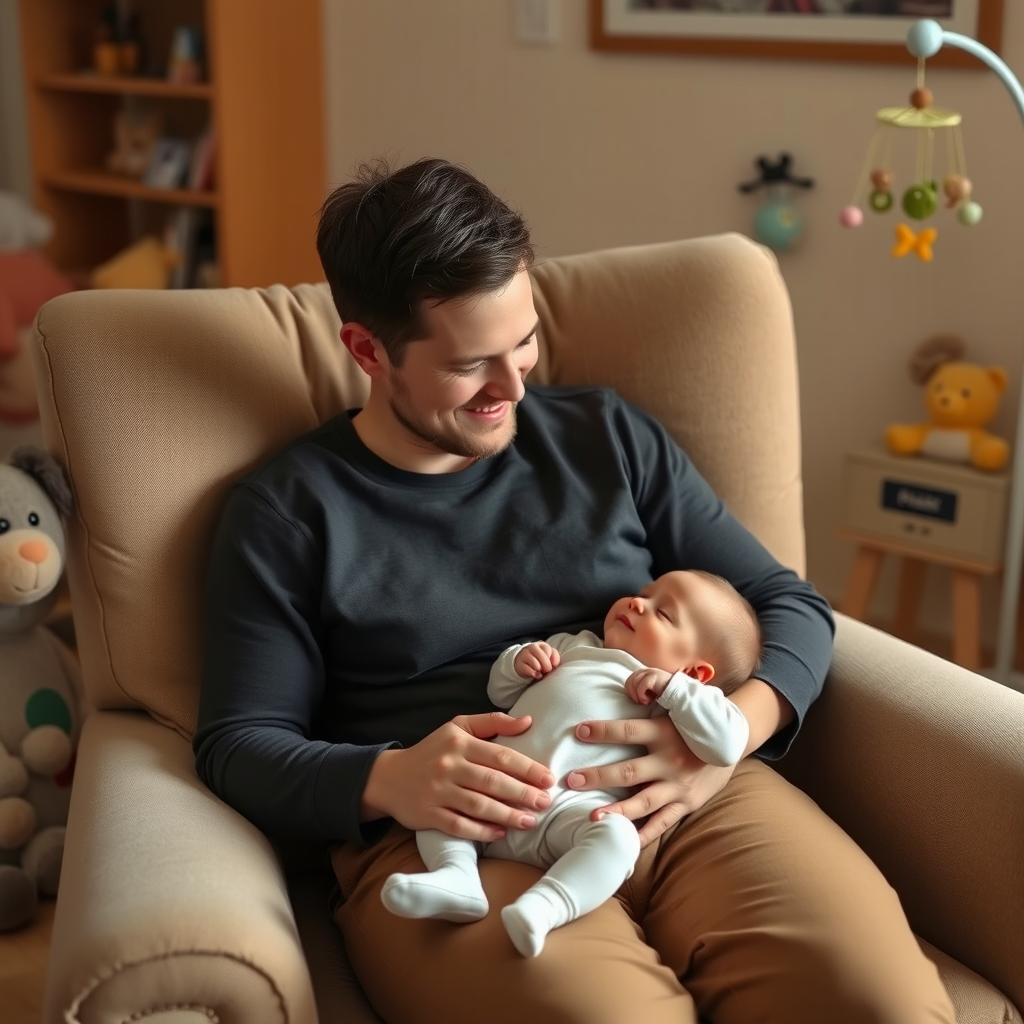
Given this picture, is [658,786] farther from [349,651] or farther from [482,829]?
[349,651]

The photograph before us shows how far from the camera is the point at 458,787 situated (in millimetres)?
1335

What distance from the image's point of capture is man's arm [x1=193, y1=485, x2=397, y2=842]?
1.38 meters

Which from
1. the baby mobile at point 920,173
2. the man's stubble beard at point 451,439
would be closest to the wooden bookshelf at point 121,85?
the baby mobile at point 920,173

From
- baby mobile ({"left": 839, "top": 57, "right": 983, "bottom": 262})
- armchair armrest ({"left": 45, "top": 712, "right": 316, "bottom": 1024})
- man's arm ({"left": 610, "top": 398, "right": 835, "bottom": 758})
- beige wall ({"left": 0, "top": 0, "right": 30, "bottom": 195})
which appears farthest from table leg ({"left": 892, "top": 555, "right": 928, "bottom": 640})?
beige wall ({"left": 0, "top": 0, "right": 30, "bottom": 195})

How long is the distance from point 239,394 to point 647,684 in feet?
1.95

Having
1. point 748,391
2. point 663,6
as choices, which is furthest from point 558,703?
point 663,6

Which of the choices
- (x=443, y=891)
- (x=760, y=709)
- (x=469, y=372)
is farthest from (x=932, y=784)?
(x=469, y=372)

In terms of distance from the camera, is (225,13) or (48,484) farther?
(225,13)

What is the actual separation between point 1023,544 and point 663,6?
132cm

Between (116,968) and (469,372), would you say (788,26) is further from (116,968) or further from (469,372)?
(116,968)

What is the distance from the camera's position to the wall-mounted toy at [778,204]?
9.27 ft

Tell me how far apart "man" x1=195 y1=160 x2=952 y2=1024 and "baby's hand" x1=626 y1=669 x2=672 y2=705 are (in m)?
0.03

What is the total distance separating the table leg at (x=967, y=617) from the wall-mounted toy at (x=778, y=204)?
2.46 feet

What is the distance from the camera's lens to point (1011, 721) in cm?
143
